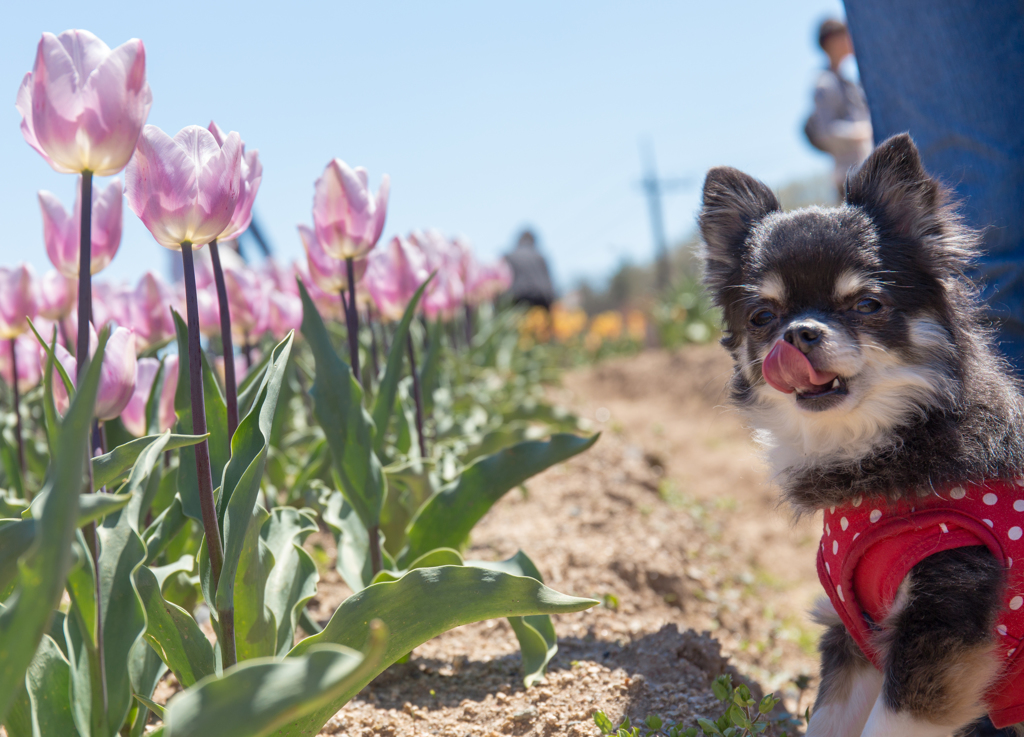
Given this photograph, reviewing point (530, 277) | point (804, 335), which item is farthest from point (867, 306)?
point (530, 277)

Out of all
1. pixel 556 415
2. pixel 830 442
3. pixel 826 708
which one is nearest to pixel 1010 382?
pixel 830 442

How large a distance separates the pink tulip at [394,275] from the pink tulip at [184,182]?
4.93 ft

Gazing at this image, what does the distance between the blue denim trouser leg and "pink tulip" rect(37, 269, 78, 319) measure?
297 centimetres

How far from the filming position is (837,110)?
6.33m

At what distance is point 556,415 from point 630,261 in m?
25.9

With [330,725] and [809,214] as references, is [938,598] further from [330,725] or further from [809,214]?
[330,725]

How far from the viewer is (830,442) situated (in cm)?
185

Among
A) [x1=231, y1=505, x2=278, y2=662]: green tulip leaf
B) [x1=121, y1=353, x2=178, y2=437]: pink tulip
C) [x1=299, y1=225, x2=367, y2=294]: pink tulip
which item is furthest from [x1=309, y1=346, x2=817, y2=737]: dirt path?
[x1=299, y1=225, x2=367, y2=294]: pink tulip

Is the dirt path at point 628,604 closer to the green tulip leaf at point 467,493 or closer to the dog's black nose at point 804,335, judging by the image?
the green tulip leaf at point 467,493

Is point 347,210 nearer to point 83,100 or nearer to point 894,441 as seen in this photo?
point 83,100

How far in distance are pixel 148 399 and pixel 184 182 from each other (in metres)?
0.97

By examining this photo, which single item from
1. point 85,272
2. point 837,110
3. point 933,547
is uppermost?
point 837,110

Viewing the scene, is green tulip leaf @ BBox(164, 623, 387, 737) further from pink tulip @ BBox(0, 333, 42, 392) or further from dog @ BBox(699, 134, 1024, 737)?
pink tulip @ BBox(0, 333, 42, 392)

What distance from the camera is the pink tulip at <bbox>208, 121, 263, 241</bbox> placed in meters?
1.54
